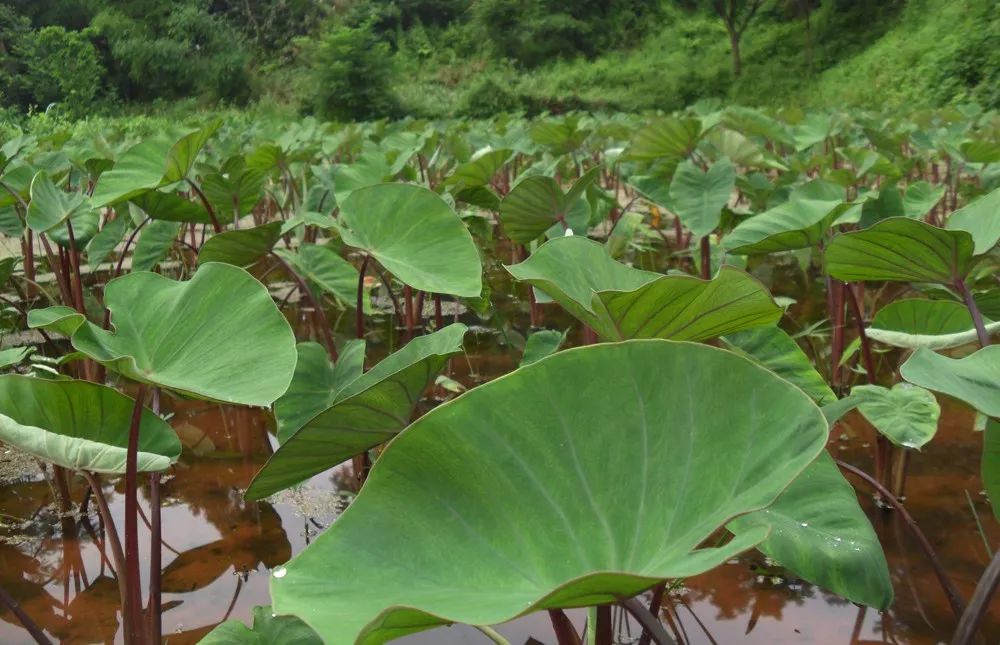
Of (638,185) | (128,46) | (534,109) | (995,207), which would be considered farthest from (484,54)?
(995,207)

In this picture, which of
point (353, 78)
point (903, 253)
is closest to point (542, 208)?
point (903, 253)

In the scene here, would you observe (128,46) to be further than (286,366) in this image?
Yes

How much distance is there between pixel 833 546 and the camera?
0.74m

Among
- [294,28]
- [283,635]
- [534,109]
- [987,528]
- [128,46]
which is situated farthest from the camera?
[294,28]

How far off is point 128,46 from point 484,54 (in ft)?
22.8

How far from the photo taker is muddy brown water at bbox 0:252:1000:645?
45.7 inches

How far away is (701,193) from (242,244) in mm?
987

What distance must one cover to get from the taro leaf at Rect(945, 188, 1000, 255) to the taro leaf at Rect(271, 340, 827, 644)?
711mm

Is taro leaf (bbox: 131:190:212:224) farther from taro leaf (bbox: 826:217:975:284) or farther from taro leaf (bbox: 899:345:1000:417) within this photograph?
taro leaf (bbox: 899:345:1000:417)

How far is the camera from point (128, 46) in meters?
17.2

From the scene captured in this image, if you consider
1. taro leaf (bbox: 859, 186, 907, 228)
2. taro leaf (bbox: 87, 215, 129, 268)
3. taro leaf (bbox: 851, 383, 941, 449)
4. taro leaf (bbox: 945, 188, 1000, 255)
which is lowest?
taro leaf (bbox: 851, 383, 941, 449)

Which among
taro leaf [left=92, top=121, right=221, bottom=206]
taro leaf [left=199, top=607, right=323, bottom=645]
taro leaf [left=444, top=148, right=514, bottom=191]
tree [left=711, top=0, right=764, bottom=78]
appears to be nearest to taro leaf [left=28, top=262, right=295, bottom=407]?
taro leaf [left=199, top=607, right=323, bottom=645]

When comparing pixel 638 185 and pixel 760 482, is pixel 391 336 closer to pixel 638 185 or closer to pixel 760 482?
pixel 638 185

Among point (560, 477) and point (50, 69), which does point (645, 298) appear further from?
point (50, 69)
